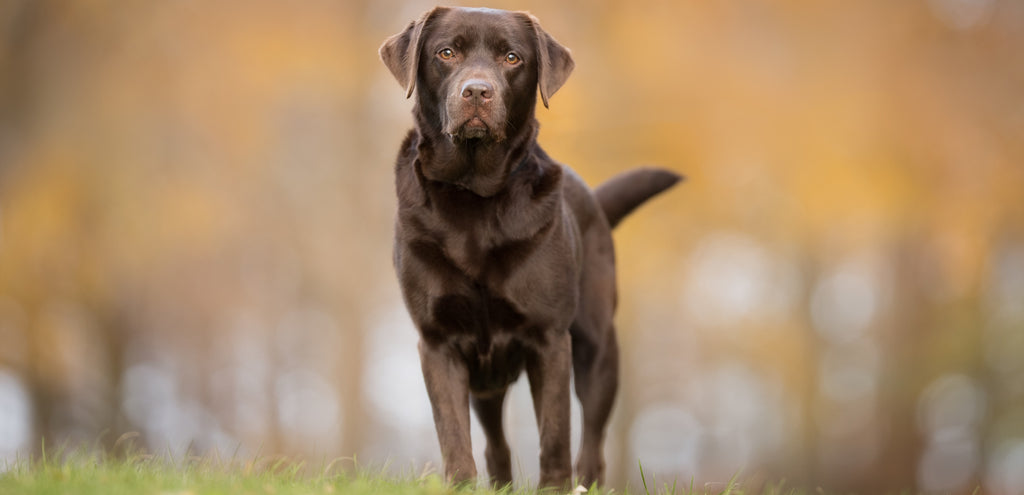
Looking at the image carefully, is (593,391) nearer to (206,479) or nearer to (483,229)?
(483,229)

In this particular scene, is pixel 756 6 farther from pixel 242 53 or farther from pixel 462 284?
pixel 462 284

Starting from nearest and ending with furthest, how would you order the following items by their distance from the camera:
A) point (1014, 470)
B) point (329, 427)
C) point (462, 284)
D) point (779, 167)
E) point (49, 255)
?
point (462, 284) → point (49, 255) → point (779, 167) → point (329, 427) → point (1014, 470)

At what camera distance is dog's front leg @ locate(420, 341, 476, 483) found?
397 cm

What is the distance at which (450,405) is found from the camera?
4.05 m

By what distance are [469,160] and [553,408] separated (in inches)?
40.4

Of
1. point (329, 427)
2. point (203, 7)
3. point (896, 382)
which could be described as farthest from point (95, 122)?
point (896, 382)

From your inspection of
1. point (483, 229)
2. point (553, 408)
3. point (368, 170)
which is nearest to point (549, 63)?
point (483, 229)

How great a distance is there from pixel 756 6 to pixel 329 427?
7052 mm

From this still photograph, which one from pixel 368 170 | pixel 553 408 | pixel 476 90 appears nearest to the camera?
pixel 476 90

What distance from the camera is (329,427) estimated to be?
12945 mm

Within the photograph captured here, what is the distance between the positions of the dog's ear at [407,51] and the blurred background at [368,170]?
679 centimetres

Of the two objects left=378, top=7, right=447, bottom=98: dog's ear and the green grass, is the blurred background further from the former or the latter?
left=378, top=7, right=447, bottom=98: dog's ear

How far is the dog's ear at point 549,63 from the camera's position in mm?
4219

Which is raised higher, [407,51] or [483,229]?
[407,51]
